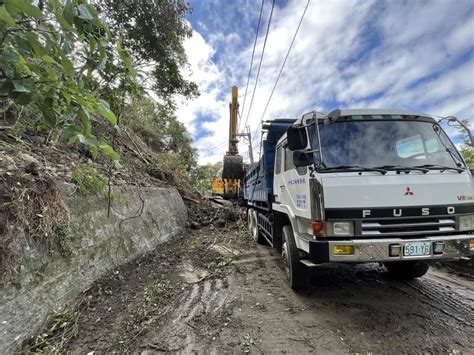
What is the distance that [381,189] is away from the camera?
2.94 m

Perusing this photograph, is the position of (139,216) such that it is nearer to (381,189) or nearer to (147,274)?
(147,274)

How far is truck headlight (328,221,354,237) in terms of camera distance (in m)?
2.91

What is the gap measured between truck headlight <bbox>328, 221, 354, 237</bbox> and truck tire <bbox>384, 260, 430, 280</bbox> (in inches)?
74.8

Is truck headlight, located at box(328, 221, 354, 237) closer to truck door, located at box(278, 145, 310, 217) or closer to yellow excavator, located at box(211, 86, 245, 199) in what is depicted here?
truck door, located at box(278, 145, 310, 217)

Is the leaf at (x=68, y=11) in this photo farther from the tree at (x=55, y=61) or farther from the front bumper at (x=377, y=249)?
the front bumper at (x=377, y=249)

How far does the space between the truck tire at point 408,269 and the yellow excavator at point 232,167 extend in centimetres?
761

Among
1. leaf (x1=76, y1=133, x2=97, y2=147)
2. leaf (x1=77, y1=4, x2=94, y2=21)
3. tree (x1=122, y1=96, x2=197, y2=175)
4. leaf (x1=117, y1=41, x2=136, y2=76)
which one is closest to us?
leaf (x1=77, y1=4, x2=94, y2=21)

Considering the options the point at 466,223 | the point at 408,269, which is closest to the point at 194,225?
the point at 408,269

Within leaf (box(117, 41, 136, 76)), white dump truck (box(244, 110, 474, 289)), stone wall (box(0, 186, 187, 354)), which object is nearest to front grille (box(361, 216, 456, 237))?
white dump truck (box(244, 110, 474, 289))

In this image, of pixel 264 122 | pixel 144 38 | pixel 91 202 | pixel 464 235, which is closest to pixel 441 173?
pixel 464 235

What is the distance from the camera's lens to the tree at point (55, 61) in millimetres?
1207

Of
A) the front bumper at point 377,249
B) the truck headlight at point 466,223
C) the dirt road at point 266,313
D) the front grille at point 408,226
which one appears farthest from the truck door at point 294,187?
the truck headlight at point 466,223

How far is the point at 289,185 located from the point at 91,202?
2.95 m

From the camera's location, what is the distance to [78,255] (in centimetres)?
344
